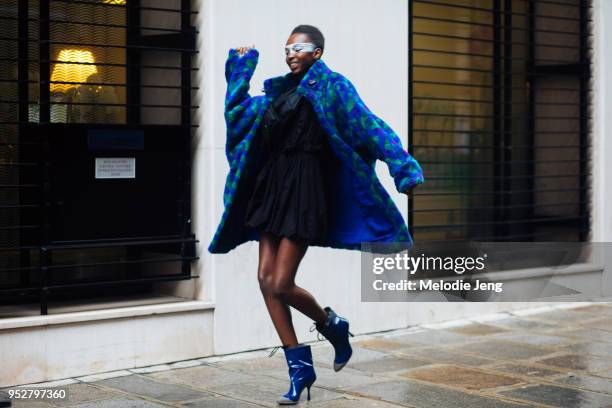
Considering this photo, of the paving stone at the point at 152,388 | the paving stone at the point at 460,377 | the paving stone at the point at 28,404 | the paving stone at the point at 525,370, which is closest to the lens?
the paving stone at the point at 28,404

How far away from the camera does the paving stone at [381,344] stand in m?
8.22

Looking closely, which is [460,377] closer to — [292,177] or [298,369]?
[298,369]

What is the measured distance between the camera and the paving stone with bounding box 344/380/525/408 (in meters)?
6.30

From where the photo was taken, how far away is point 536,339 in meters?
8.66

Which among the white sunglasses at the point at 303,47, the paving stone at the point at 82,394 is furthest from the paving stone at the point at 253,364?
the white sunglasses at the point at 303,47

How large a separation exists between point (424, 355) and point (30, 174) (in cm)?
316

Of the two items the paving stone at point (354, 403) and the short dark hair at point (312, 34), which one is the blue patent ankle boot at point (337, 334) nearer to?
the paving stone at point (354, 403)

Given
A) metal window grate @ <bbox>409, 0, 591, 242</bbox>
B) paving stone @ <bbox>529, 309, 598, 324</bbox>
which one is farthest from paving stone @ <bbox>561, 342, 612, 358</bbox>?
metal window grate @ <bbox>409, 0, 591, 242</bbox>

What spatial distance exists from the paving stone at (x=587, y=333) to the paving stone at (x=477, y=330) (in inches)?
20.7

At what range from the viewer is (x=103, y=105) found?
741 cm

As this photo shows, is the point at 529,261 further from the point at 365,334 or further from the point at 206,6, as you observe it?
the point at 206,6

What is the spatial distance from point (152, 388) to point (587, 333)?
397 cm

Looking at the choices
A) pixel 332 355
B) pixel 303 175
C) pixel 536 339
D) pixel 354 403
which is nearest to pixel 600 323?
pixel 536 339

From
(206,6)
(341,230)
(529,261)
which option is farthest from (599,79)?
(341,230)
